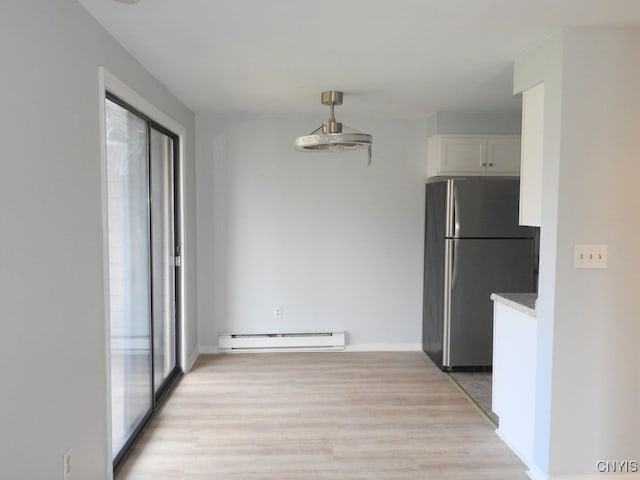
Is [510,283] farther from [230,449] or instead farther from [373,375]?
[230,449]

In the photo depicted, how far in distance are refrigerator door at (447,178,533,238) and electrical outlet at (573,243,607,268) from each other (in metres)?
1.64

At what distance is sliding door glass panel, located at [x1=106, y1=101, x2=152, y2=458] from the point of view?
251 cm

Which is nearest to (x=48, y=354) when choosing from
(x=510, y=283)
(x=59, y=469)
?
(x=59, y=469)

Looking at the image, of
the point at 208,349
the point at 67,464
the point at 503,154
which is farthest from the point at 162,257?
the point at 503,154

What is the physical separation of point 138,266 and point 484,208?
9.09ft

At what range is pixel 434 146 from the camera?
4.33 m

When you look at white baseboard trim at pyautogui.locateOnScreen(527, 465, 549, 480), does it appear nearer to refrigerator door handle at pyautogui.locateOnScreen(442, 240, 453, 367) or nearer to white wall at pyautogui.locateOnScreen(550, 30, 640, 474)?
white wall at pyautogui.locateOnScreen(550, 30, 640, 474)

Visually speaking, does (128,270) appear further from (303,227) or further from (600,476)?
(600,476)

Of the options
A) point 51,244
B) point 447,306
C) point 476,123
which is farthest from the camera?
point 476,123

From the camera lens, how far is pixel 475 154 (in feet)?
14.0

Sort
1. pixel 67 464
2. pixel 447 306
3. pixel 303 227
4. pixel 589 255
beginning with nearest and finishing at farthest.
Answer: pixel 67 464 < pixel 589 255 < pixel 447 306 < pixel 303 227

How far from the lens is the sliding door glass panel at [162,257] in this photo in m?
3.27

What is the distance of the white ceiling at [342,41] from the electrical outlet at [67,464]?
73.0 inches

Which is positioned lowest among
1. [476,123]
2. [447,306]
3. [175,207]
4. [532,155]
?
[447,306]
